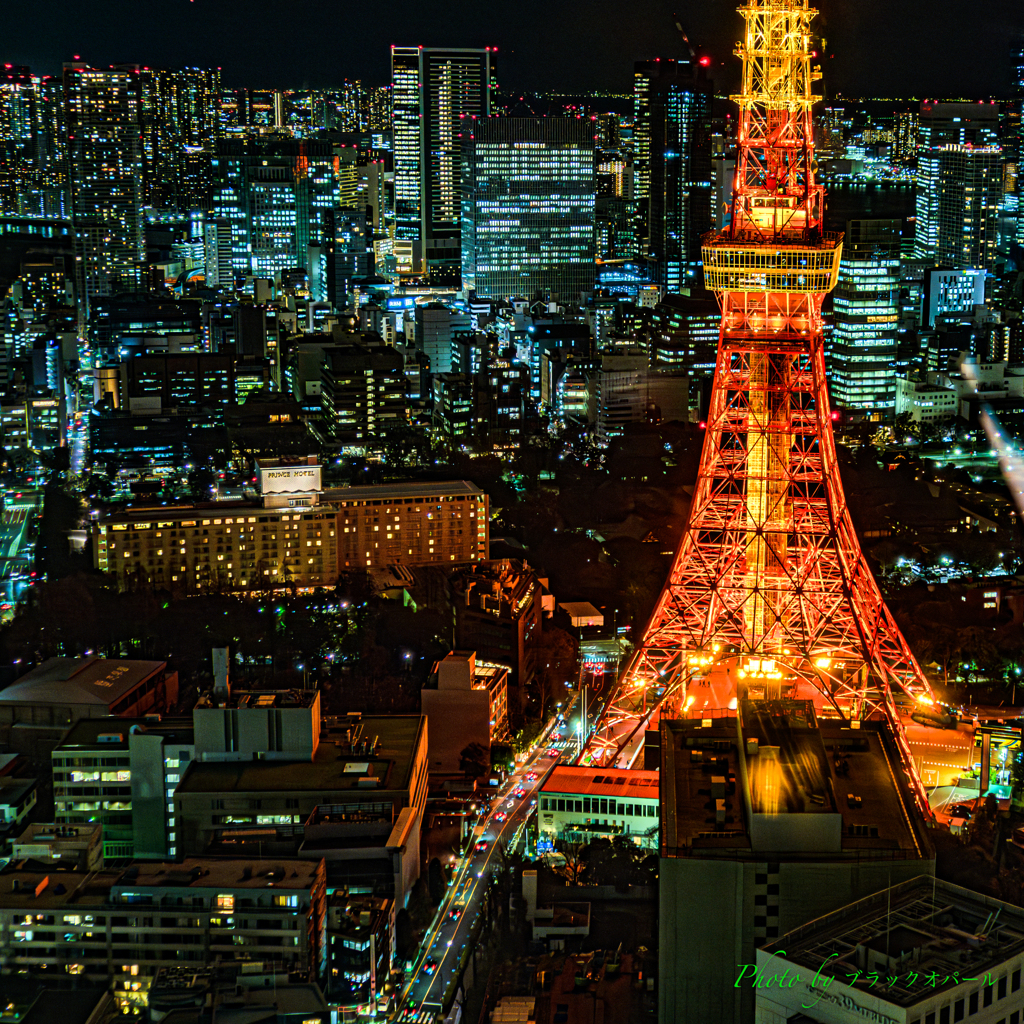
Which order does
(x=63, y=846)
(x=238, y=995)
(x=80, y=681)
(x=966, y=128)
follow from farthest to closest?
1. (x=966, y=128)
2. (x=80, y=681)
3. (x=63, y=846)
4. (x=238, y=995)

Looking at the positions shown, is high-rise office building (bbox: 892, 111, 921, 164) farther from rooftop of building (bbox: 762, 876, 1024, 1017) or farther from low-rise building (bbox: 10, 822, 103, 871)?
rooftop of building (bbox: 762, 876, 1024, 1017)

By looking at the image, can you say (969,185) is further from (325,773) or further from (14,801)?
(14,801)

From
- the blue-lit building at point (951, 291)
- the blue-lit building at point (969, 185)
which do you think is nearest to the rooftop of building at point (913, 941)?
the blue-lit building at point (951, 291)

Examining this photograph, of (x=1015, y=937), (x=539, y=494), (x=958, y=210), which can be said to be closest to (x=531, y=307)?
(x=958, y=210)

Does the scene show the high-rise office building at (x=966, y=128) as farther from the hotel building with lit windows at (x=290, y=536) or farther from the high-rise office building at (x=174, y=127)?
the high-rise office building at (x=174, y=127)

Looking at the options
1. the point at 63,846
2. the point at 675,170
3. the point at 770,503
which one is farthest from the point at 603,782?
the point at 675,170

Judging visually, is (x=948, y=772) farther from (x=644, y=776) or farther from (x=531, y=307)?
(x=531, y=307)
